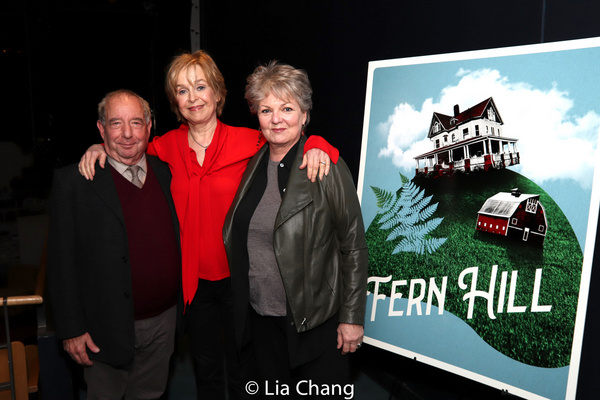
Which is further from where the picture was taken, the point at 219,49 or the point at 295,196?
the point at 219,49

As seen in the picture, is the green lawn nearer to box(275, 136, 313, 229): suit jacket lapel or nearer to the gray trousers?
box(275, 136, 313, 229): suit jacket lapel

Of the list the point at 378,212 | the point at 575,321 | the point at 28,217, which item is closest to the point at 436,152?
the point at 378,212

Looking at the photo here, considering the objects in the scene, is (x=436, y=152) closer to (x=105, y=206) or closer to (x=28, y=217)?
(x=105, y=206)

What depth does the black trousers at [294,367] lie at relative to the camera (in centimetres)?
163

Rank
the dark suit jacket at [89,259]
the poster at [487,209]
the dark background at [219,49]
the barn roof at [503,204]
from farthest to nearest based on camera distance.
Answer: the dark background at [219,49], the dark suit jacket at [89,259], the barn roof at [503,204], the poster at [487,209]

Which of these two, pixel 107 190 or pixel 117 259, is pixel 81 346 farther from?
pixel 107 190

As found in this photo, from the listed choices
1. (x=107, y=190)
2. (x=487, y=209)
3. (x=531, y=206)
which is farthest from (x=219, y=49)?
(x=531, y=206)

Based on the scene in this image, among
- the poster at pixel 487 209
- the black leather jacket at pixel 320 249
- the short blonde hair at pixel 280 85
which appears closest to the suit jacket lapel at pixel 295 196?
the black leather jacket at pixel 320 249

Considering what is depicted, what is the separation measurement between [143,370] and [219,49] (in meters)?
3.05

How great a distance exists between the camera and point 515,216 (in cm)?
154

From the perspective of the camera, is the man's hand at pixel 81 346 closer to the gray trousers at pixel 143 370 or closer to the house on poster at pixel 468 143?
the gray trousers at pixel 143 370

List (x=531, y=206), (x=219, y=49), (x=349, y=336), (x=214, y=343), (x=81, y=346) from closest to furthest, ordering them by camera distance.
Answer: (x=531, y=206), (x=349, y=336), (x=81, y=346), (x=214, y=343), (x=219, y=49)

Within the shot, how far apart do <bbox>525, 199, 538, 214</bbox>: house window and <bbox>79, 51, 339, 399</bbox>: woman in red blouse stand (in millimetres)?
1054

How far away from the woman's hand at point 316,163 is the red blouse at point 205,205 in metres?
0.38
